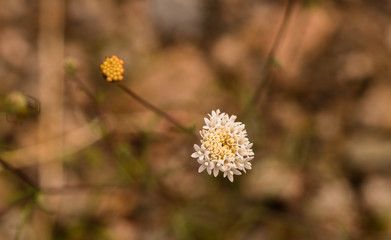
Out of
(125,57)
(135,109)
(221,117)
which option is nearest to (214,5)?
(125,57)

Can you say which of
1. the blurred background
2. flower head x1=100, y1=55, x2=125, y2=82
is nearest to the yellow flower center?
flower head x1=100, y1=55, x2=125, y2=82

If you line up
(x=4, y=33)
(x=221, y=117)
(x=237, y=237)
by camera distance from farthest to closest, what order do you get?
(x=4, y=33) → (x=237, y=237) → (x=221, y=117)

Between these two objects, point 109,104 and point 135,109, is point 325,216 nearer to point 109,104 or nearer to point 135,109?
point 135,109

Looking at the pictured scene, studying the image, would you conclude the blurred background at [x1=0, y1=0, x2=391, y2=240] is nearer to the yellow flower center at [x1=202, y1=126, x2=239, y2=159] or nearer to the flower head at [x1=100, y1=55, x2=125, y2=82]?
the yellow flower center at [x1=202, y1=126, x2=239, y2=159]

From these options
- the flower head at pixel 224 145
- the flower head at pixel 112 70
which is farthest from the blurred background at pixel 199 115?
the flower head at pixel 112 70

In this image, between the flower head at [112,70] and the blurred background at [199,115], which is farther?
the blurred background at [199,115]

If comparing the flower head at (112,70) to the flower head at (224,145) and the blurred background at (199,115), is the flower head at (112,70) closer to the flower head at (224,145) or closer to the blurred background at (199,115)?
the flower head at (224,145)
